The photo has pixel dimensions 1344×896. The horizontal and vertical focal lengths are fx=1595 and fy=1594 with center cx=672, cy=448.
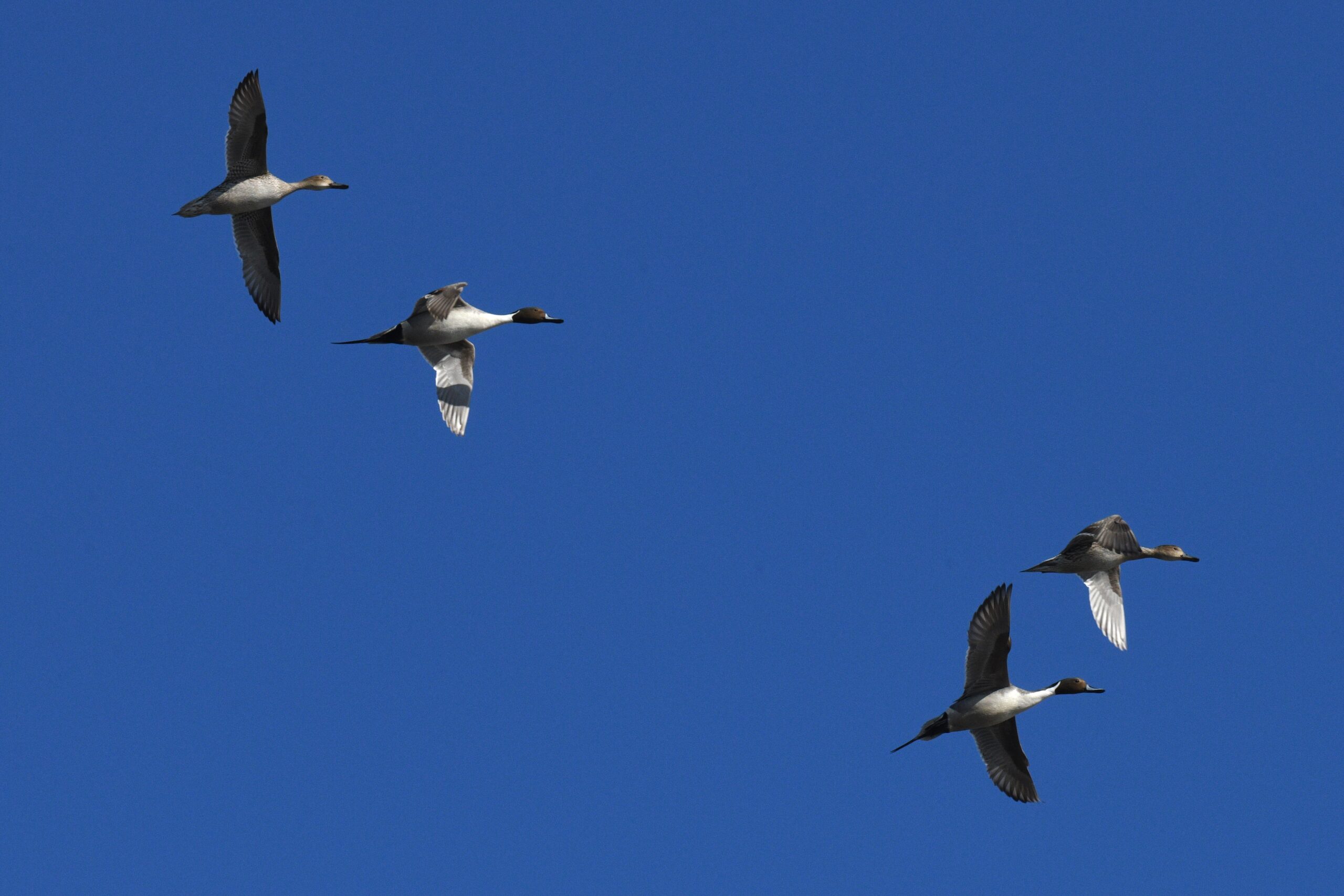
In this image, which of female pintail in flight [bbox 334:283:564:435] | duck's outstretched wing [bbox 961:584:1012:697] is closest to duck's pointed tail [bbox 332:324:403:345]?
female pintail in flight [bbox 334:283:564:435]

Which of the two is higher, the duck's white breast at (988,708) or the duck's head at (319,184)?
the duck's head at (319,184)

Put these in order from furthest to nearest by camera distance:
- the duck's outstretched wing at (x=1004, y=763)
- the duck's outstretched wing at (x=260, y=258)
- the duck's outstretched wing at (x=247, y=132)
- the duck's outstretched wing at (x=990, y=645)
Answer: the duck's outstretched wing at (x=260, y=258) < the duck's outstretched wing at (x=247, y=132) < the duck's outstretched wing at (x=1004, y=763) < the duck's outstretched wing at (x=990, y=645)

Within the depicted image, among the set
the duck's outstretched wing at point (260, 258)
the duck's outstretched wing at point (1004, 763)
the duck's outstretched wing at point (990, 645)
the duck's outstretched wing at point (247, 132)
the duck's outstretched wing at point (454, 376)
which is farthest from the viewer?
the duck's outstretched wing at point (454, 376)

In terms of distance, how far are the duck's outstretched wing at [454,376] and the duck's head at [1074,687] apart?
38.3 feet

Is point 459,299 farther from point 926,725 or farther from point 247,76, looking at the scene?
point 926,725

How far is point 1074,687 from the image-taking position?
25.1m

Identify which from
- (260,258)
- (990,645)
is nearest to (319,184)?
(260,258)

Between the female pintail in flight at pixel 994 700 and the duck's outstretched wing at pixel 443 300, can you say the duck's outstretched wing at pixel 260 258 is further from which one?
the female pintail in flight at pixel 994 700

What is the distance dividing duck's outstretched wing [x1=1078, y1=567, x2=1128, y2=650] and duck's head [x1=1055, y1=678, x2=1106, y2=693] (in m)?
3.27

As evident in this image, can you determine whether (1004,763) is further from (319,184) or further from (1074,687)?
(319,184)

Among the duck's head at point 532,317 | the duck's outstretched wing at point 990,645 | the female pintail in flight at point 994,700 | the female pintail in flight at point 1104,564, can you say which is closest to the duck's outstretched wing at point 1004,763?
the female pintail in flight at point 994,700

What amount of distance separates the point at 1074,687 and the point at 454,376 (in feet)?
41.4

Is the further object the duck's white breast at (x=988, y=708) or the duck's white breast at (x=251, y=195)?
the duck's white breast at (x=251, y=195)

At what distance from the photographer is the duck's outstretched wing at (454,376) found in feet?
97.6
